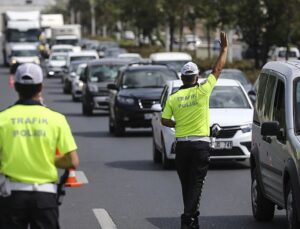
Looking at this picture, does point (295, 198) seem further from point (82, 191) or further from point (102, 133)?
point (102, 133)

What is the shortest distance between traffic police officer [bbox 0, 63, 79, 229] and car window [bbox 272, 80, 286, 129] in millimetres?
4178

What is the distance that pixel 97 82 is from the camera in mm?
34281

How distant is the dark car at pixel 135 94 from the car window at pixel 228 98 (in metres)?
6.06

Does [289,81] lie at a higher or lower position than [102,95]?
higher

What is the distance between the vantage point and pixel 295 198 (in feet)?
34.4

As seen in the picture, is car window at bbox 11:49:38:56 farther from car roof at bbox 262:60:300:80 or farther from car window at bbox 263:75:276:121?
car window at bbox 263:75:276:121

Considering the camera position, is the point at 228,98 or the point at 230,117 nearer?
the point at 230,117

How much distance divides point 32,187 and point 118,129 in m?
19.3

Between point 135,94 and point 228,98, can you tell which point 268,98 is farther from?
point 135,94

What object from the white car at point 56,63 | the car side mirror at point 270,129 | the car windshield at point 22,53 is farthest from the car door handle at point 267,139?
the car windshield at point 22,53

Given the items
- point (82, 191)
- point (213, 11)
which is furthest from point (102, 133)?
point (213, 11)

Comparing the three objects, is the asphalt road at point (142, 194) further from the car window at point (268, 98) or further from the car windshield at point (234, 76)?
the car windshield at point (234, 76)

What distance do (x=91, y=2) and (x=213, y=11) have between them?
74405 millimetres

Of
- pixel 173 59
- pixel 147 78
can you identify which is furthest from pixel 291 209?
pixel 173 59
